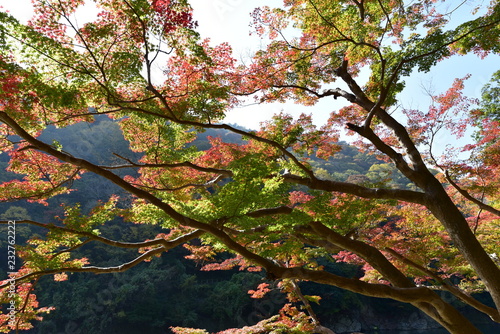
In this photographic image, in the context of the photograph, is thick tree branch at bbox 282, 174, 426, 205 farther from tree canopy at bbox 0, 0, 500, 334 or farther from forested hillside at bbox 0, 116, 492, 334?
forested hillside at bbox 0, 116, 492, 334

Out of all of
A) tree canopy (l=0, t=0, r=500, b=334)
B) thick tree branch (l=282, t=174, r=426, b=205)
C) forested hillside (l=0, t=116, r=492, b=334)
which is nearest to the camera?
tree canopy (l=0, t=0, r=500, b=334)

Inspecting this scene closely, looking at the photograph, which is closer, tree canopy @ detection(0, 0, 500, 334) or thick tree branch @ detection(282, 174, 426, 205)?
tree canopy @ detection(0, 0, 500, 334)

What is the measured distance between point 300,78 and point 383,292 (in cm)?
368

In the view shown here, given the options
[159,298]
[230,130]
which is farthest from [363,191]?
[159,298]

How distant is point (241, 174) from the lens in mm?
3223

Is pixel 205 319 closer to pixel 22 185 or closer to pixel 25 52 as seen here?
pixel 22 185

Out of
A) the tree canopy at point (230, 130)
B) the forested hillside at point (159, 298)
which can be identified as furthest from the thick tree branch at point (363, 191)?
the forested hillside at point (159, 298)

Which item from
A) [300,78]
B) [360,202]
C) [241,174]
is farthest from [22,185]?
[360,202]

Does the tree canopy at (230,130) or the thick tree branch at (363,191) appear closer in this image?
the tree canopy at (230,130)

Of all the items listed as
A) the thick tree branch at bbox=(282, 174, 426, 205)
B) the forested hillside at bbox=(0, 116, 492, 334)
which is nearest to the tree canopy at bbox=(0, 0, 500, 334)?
the thick tree branch at bbox=(282, 174, 426, 205)

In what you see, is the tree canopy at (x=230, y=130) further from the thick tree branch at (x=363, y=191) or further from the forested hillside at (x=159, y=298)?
the forested hillside at (x=159, y=298)

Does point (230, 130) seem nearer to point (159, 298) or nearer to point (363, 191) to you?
point (363, 191)

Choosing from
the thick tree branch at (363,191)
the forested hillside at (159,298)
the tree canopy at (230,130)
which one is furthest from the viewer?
the forested hillside at (159,298)

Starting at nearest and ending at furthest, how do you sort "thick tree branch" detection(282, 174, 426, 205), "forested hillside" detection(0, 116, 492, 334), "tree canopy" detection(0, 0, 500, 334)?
"tree canopy" detection(0, 0, 500, 334), "thick tree branch" detection(282, 174, 426, 205), "forested hillside" detection(0, 116, 492, 334)
